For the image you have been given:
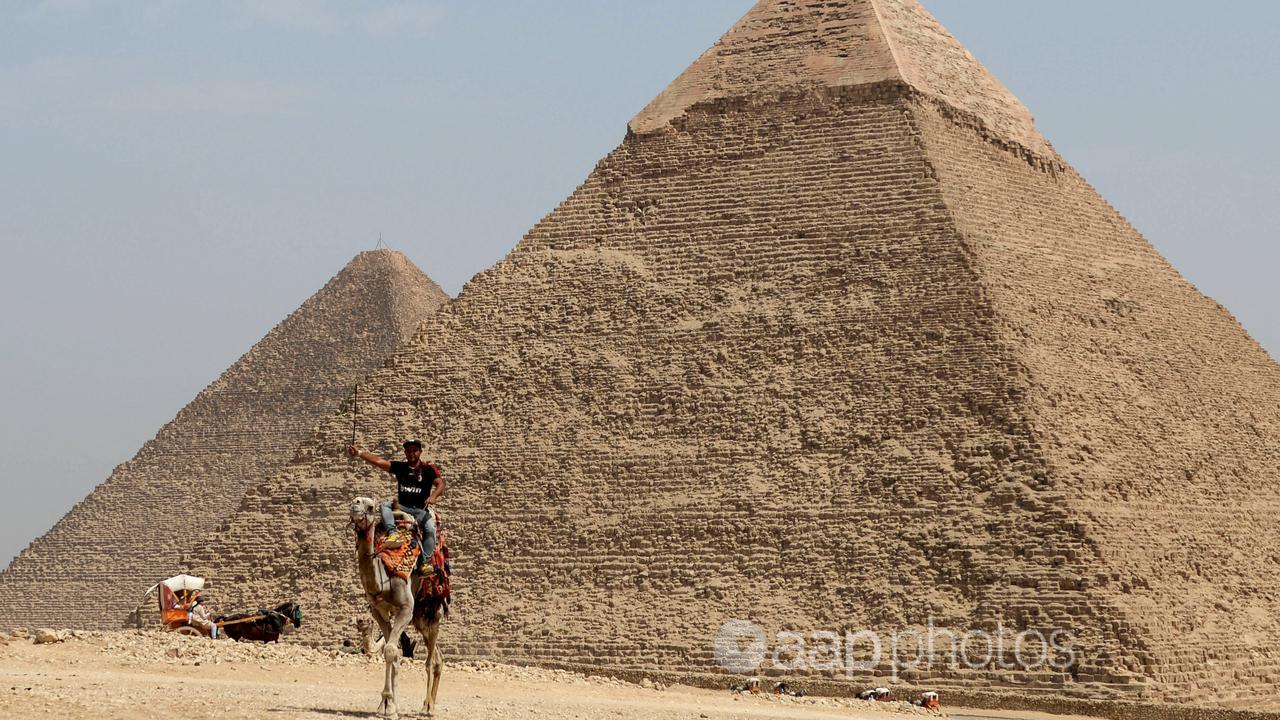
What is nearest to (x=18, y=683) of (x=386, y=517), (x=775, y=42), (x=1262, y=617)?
(x=386, y=517)

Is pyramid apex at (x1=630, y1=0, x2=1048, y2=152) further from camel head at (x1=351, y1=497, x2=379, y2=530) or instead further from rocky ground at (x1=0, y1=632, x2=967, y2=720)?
camel head at (x1=351, y1=497, x2=379, y2=530)

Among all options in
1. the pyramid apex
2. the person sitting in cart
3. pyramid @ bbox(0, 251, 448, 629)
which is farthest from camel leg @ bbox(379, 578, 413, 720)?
pyramid @ bbox(0, 251, 448, 629)

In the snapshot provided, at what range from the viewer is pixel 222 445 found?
211ft

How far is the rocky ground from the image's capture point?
642 inches

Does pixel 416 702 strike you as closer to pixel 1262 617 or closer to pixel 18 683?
pixel 18 683

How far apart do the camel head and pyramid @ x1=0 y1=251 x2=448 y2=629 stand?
4536 cm

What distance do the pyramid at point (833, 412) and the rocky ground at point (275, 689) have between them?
5.22 metres

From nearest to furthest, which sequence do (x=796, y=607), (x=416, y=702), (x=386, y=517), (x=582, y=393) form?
1. (x=386, y=517)
2. (x=416, y=702)
3. (x=796, y=607)
4. (x=582, y=393)

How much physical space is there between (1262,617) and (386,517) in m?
16.7

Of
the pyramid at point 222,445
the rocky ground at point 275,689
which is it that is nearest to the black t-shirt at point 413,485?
the rocky ground at point 275,689

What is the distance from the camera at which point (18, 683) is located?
17.1m

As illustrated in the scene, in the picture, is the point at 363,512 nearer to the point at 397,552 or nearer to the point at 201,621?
the point at 397,552

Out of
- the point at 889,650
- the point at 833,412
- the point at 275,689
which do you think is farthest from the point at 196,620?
the point at 833,412

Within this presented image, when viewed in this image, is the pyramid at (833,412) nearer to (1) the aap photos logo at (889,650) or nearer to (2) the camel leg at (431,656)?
(1) the aap photos logo at (889,650)
